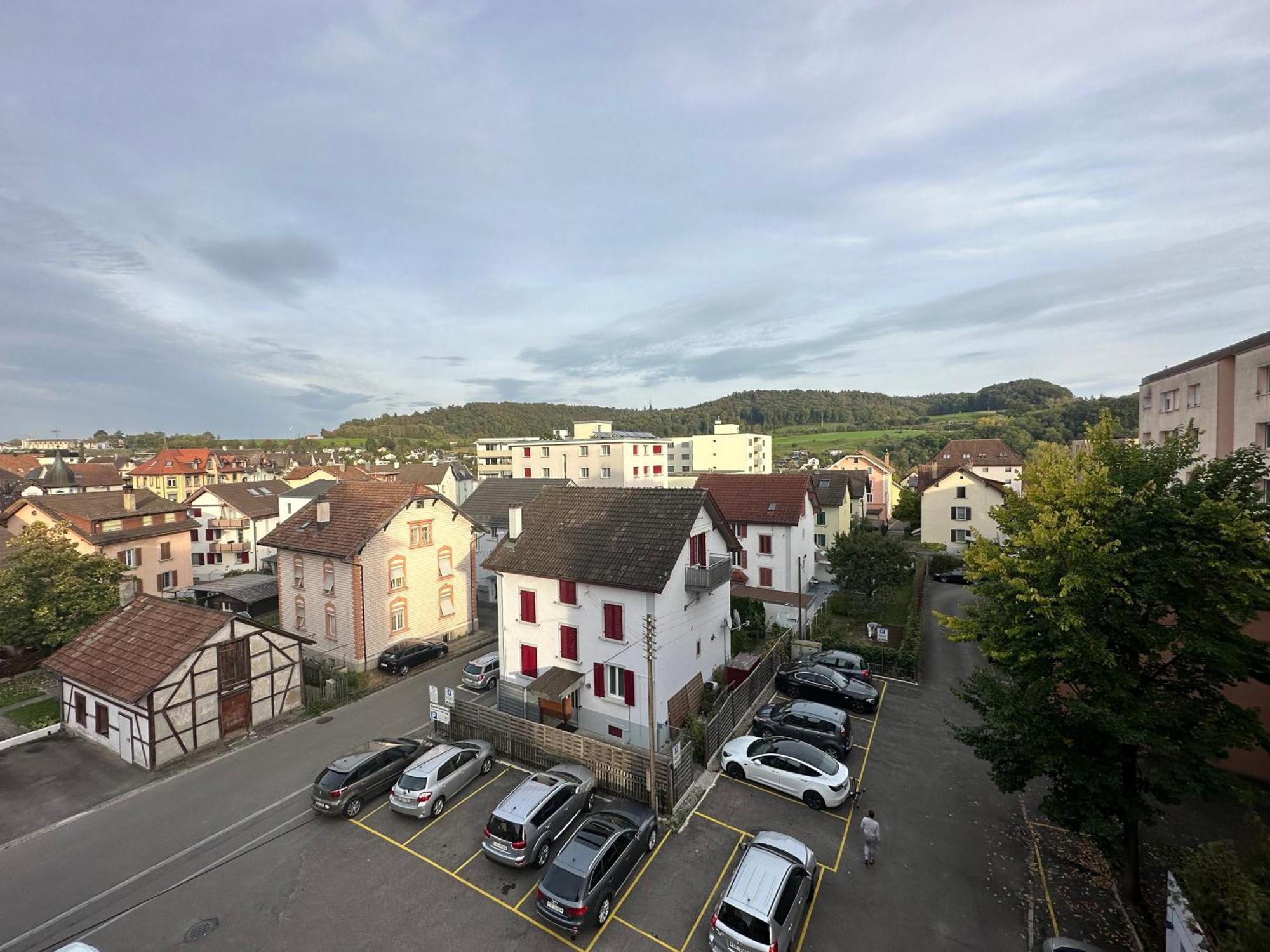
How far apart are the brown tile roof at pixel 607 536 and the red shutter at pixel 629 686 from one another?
3.38 m

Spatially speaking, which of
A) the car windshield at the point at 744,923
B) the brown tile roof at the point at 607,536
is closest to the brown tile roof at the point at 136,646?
the brown tile roof at the point at 607,536

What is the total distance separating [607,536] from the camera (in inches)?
906

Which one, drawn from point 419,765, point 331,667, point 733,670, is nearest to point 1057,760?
point 733,670

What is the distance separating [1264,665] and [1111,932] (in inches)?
273

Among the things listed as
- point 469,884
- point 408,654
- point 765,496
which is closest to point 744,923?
point 469,884

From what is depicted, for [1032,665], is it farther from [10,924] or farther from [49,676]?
[49,676]

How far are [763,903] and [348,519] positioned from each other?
26761mm

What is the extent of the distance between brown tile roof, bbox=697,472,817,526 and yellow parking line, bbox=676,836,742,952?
21.9 meters

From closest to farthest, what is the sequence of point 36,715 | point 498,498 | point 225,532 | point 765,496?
point 36,715 < point 765,496 < point 498,498 < point 225,532

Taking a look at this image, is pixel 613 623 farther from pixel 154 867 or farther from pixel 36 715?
pixel 36 715

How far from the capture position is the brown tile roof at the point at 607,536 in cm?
2100

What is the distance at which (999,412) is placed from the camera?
517ft

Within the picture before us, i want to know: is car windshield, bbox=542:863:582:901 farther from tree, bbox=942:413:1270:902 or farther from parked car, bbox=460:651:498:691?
parked car, bbox=460:651:498:691

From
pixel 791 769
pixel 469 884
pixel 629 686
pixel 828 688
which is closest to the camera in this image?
pixel 469 884
